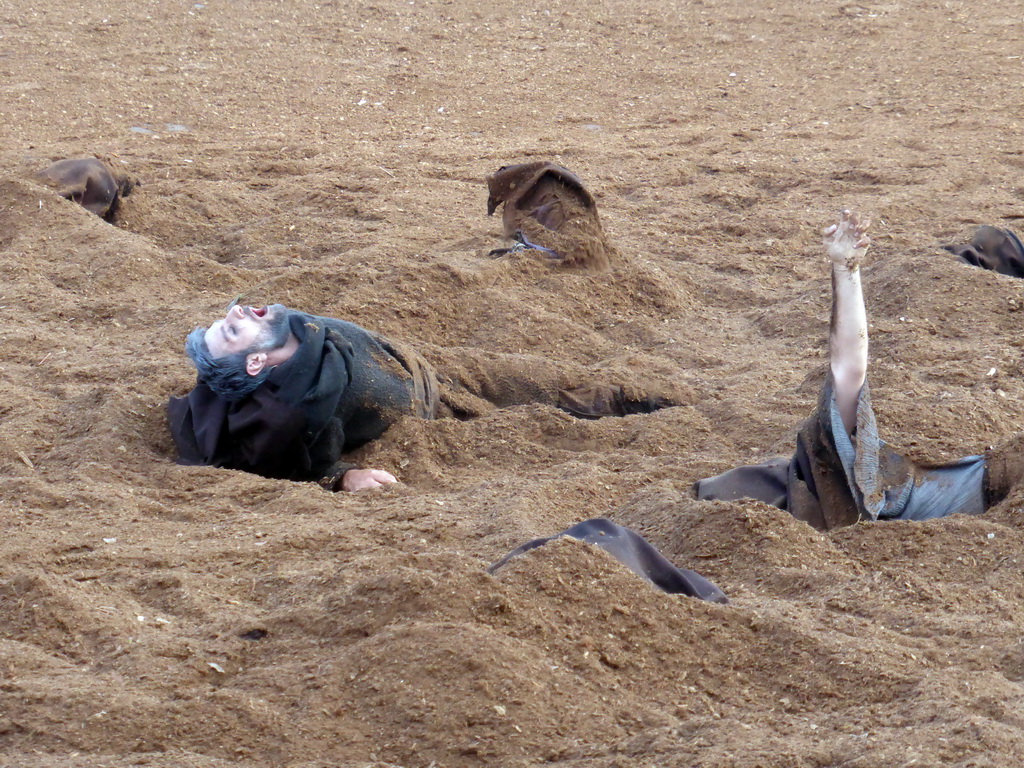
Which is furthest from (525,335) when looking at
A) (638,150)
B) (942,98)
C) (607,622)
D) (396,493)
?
(942,98)

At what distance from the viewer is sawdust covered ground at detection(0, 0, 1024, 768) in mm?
2240

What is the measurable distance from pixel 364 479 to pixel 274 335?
58 cm

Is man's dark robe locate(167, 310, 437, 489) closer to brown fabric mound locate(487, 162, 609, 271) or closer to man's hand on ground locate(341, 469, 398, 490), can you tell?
man's hand on ground locate(341, 469, 398, 490)

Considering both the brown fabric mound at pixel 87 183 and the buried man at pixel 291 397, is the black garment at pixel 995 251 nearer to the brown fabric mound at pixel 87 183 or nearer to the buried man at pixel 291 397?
the buried man at pixel 291 397

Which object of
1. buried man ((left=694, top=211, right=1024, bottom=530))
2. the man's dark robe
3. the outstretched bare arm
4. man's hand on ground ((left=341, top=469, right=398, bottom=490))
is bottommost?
man's hand on ground ((left=341, top=469, right=398, bottom=490))

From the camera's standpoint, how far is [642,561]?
2750 millimetres

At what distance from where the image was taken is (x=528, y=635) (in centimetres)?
238

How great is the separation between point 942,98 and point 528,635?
24.8ft

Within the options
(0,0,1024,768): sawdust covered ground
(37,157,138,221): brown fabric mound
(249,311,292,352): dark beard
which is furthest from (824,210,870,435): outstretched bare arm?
(37,157,138,221): brown fabric mound

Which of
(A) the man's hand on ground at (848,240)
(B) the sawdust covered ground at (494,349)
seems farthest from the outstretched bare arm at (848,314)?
(B) the sawdust covered ground at (494,349)

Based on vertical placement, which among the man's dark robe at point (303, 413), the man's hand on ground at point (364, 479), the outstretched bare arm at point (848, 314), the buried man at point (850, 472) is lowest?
the man's hand on ground at point (364, 479)

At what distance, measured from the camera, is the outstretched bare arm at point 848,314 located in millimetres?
3236

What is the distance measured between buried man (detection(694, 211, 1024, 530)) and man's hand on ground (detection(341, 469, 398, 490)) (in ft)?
3.22

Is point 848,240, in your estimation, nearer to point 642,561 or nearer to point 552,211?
point 642,561
